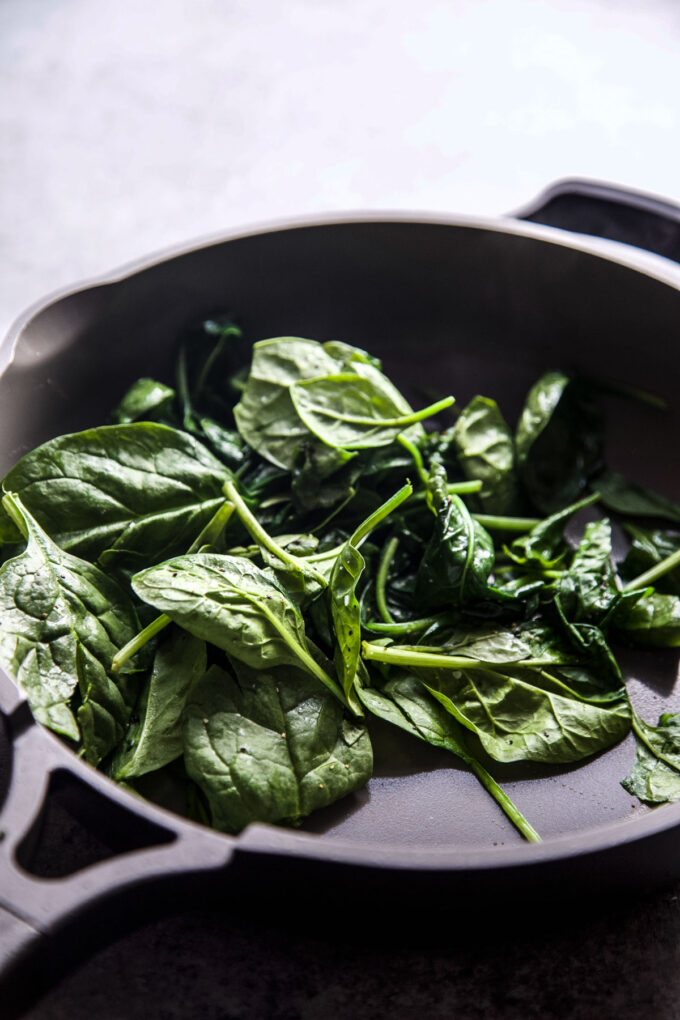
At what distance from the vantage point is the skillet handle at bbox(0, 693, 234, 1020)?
627 mm

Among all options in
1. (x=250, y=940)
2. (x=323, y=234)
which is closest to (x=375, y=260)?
(x=323, y=234)

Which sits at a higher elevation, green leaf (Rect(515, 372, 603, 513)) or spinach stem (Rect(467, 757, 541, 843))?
green leaf (Rect(515, 372, 603, 513))

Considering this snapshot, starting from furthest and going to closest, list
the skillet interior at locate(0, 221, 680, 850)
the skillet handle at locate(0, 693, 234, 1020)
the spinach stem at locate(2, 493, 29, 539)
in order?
the skillet interior at locate(0, 221, 680, 850) → the spinach stem at locate(2, 493, 29, 539) → the skillet handle at locate(0, 693, 234, 1020)

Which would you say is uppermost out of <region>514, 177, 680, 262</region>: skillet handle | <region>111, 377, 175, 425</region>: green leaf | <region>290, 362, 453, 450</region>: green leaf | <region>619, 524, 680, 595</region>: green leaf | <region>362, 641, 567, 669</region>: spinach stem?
<region>514, 177, 680, 262</region>: skillet handle

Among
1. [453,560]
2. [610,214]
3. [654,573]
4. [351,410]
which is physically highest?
[610,214]

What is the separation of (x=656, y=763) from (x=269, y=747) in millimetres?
432

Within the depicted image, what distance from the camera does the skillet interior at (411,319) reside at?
1.16m

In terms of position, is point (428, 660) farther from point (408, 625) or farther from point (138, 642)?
point (138, 642)

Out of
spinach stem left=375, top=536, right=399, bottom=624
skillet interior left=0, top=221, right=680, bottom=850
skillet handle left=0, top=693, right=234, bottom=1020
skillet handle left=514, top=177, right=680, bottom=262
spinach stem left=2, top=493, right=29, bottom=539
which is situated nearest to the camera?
skillet handle left=0, top=693, right=234, bottom=1020

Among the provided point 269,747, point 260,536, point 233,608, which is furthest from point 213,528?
point 269,747

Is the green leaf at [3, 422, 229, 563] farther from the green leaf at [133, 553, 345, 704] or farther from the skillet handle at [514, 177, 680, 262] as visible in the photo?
the skillet handle at [514, 177, 680, 262]

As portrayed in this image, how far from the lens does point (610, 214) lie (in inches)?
53.6

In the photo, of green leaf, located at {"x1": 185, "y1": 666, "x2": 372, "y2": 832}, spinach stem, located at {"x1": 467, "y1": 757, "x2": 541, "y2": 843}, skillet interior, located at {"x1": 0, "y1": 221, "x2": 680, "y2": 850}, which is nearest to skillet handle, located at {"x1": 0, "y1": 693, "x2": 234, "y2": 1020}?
green leaf, located at {"x1": 185, "y1": 666, "x2": 372, "y2": 832}

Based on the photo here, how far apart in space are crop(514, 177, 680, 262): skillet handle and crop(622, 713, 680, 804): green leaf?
0.73 metres
